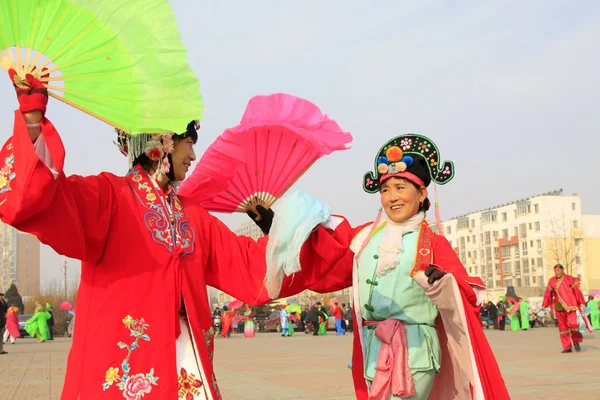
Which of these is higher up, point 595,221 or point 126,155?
point 595,221

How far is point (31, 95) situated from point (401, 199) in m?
2.44

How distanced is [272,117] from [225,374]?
7463mm

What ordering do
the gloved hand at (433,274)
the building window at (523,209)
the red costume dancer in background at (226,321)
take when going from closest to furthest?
the gloved hand at (433,274), the red costume dancer in background at (226,321), the building window at (523,209)

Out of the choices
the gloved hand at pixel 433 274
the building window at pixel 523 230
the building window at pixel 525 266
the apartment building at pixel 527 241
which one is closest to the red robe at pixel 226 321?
the gloved hand at pixel 433 274

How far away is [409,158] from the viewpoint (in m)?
4.46

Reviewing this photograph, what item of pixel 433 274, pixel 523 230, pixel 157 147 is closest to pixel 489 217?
pixel 523 230

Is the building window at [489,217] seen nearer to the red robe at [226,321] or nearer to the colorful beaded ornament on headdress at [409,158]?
the red robe at [226,321]

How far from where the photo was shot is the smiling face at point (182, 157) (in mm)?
3535

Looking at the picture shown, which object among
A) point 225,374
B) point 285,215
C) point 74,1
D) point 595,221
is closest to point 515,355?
point 225,374

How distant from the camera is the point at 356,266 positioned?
4316mm

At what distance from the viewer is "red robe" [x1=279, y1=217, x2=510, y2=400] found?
3854 mm

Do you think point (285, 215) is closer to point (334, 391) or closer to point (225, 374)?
point (334, 391)

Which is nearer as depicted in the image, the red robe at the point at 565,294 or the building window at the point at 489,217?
the red robe at the point at 565,294

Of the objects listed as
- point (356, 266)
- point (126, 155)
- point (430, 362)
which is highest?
point (126, 155)
